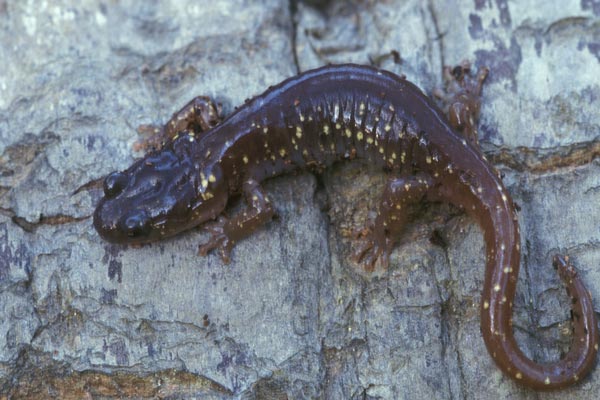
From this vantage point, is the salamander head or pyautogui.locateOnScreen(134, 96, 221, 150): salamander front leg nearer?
the salamander head

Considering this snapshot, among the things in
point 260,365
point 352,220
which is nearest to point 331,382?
point 260,365

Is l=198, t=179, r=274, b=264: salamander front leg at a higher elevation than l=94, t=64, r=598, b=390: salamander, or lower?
lower

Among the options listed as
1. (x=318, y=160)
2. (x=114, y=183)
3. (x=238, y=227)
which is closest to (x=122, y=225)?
(x=114, y=183)

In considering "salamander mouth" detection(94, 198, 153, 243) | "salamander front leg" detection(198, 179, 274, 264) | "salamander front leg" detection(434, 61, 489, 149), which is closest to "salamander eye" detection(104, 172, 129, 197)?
"salamander mouth" detection(94, 198, 153, 243)

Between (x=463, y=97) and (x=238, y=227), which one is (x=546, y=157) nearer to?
(x=463, y=97)

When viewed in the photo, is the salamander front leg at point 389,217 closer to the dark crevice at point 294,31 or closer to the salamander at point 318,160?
the salamander at point 318,160

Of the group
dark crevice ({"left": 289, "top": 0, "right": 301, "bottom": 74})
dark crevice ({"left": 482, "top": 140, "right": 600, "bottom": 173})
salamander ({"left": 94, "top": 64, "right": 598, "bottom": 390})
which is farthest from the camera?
dark crevice ({"left": 289, "top": 0, "right": 301, "bottom": 74})

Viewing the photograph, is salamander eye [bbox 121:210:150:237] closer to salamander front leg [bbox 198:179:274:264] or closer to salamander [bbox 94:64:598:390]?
salamander [bbox 94:64:598:390]

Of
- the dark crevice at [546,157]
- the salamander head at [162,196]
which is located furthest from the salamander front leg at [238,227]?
the dark crevice at [546,157]
